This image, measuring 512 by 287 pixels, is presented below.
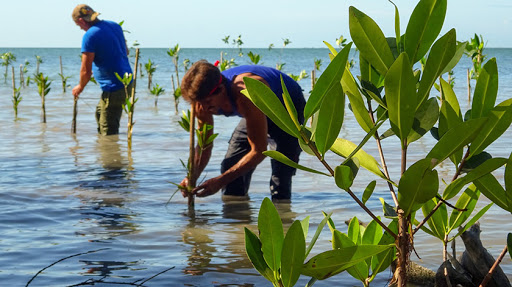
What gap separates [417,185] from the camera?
1333mm

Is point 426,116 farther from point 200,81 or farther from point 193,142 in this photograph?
point 193,142

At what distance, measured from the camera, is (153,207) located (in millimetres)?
5816

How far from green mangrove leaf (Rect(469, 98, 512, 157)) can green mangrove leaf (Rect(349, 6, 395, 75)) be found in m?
0.23

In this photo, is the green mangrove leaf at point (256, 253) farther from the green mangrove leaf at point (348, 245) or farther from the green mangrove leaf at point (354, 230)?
the green mangrove leaf at point (354, 230)

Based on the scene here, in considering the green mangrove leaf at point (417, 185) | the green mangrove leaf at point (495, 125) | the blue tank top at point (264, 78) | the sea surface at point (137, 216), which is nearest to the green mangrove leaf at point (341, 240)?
the green mangrove leaf at point (417, 185)

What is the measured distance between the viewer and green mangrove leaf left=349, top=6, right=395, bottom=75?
138 cm

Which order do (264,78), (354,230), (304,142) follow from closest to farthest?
(304,142) → (354,230) → (264,78)

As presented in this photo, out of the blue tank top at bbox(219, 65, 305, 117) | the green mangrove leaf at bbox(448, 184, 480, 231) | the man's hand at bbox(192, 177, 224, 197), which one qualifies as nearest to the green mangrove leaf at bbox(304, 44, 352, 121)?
the green mangrove leaf at bbox(448, 184, 480, 231)

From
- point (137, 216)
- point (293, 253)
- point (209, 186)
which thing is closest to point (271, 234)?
point (293, 253)

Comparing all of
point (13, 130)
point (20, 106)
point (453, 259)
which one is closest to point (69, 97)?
point (20, 106)

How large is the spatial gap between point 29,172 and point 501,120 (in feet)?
22.2

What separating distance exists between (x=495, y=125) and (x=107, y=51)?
766 centimetres

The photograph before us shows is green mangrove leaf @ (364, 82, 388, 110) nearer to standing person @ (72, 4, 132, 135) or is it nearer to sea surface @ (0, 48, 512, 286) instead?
sea surface @ (0, 48, 512, 286)

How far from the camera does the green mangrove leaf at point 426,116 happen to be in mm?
1445
